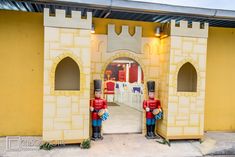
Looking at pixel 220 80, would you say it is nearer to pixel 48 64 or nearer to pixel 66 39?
pixel 66 39

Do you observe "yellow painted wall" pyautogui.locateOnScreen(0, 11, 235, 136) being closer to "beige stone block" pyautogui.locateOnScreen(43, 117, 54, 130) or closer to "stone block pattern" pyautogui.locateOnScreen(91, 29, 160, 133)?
"stone block pattern" pyautogui.locateOnScreen(91, 29, 160, 133)

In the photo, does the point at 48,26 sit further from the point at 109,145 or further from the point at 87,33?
the point at 109,145

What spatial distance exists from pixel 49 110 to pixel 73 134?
839 mm

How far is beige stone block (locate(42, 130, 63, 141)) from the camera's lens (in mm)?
5285

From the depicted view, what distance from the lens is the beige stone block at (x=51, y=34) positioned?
5203mm

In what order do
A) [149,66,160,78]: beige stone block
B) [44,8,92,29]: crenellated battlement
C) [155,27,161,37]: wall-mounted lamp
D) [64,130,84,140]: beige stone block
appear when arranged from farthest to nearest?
[149,66,160,78]: beige stone block < [155,27,161,37]: wall-mounted lamp < [64,130,84,140]: beige stone block < [44,8,92,29]: crenellated battlement

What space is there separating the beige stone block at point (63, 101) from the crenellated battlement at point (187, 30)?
3213mm

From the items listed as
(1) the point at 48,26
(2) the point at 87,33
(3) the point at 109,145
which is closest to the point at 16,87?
(1) the point at 48,26

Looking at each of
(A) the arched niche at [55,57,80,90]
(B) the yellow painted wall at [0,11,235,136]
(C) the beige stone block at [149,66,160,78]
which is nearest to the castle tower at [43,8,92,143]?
(A) the arched niche at [55,57,80,90]

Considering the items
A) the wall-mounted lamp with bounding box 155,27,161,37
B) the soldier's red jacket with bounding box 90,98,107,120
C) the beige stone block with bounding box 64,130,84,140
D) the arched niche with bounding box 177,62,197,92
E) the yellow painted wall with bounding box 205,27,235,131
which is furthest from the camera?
the yellow painted wall with bounding box 205,27,235,131

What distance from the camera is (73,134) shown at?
542 cm

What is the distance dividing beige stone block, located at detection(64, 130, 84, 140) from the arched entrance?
1.27 meters

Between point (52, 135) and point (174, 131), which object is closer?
point (52, 135)

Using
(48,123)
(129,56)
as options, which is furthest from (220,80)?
(48,123)
